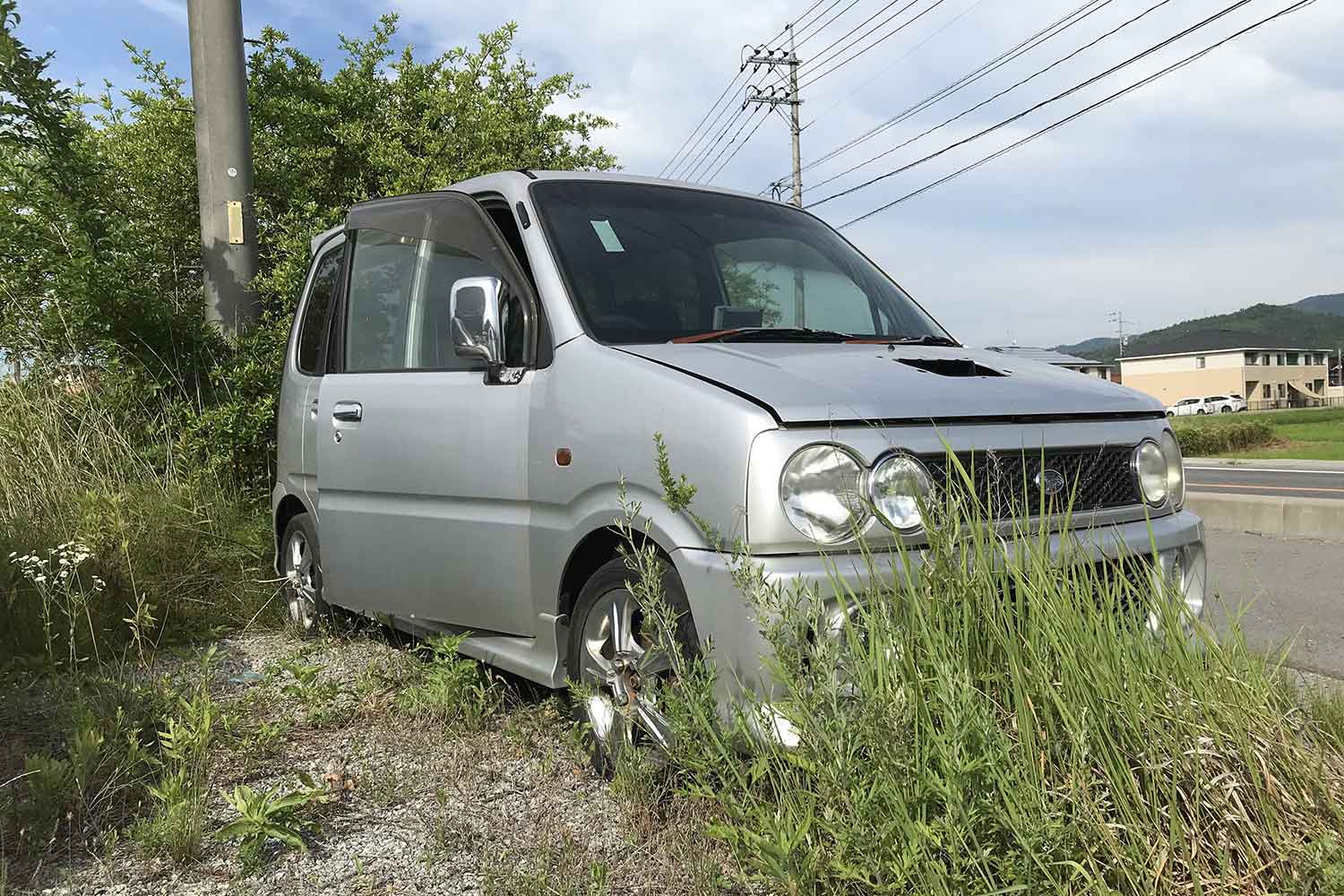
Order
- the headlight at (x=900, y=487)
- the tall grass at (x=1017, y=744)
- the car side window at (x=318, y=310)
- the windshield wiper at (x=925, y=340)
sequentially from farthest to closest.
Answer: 1. the car side window at (x=318, y=310)
2. the windshield wiper at (x=925, y=340)
3. the headlight at (x=900, y=487)
4. the tall grass at (x=1017, y=744)

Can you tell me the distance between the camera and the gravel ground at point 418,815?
2.67 meters

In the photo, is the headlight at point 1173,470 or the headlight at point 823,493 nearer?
the headlight at point 823,493

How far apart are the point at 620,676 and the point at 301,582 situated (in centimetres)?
285

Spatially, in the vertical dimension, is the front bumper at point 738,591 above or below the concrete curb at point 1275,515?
above

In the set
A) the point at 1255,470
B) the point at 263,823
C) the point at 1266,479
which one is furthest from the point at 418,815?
the point at 1255,470

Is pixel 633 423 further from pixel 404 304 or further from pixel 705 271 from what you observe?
pixel 404 304

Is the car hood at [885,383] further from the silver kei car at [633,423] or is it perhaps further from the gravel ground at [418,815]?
the gravel ground at [418,815]

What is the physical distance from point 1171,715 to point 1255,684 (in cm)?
23

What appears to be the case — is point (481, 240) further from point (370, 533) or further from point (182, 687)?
point (182, 687)

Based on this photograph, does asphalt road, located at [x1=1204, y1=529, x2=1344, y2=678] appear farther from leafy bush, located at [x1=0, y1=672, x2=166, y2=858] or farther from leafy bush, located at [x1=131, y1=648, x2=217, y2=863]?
leafy bush, located at [x1=0, y1=672, x2=166, y2=858]

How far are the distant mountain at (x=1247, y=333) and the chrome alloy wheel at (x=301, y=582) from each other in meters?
115

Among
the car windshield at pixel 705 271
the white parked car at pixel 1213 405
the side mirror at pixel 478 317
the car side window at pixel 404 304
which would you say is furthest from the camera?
the white parked car at pixel 1213 405

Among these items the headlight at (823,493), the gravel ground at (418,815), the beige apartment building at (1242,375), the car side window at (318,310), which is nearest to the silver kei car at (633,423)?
the headlight at (823,493)

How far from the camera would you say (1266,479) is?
19.2 m
